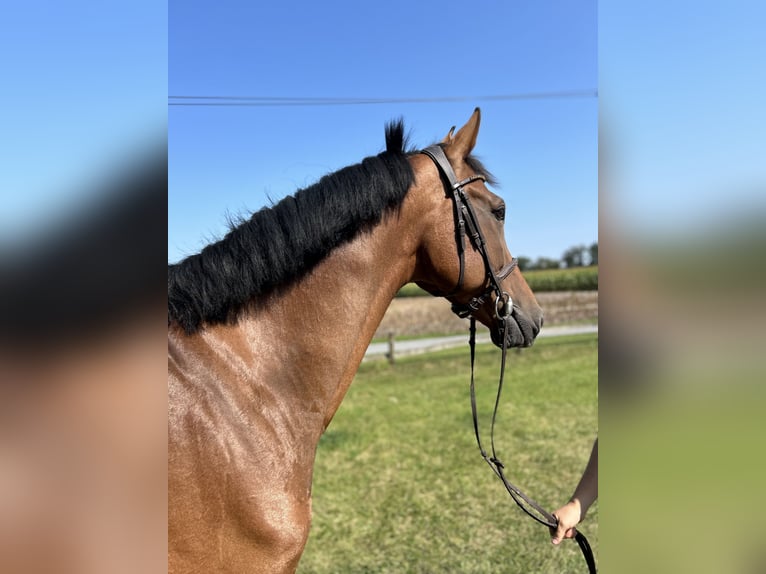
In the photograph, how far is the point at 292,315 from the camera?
72.3 inches

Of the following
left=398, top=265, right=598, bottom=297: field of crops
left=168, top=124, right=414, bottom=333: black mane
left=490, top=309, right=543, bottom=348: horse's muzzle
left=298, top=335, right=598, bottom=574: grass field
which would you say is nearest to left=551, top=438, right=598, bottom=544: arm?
left=490, top=309, right=543, bottom=348: horse's muzzle

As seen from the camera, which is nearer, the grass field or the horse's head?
the horse's head

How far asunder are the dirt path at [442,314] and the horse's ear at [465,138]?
52.7 ft

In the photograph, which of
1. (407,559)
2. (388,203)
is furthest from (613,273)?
(407,559)

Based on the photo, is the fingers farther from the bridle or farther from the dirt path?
the dirt path

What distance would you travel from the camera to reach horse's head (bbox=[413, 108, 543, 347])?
2.07m

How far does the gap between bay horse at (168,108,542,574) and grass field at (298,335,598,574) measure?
2.23 meters

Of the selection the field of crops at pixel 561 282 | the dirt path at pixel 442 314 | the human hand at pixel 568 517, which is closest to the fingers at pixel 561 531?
the human hand at pixel 568 517

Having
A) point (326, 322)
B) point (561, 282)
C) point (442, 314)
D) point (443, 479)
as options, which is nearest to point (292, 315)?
point (326, 322)

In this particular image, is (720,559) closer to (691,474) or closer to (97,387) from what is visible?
(691,474)

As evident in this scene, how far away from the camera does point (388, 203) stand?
77.4 inches

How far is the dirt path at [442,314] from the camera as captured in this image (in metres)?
18.4

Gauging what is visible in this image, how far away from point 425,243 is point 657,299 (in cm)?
139

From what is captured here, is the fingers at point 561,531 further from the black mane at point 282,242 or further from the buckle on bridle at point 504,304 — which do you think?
the black mane at point 282,242
